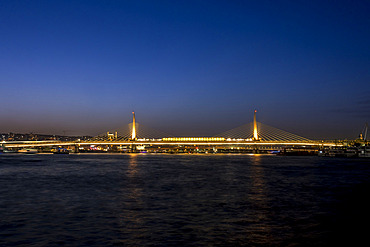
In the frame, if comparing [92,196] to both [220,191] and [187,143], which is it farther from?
[187,143]

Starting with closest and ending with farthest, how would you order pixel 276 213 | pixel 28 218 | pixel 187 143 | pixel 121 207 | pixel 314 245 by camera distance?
pixel 314 245
pixel 28 218
pixel 276 213
pixel 121 207
pixel 187 143

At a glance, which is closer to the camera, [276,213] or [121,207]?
[276,213]

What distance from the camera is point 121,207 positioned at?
787 inches

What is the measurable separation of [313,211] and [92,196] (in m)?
14.1

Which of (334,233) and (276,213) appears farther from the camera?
(276,213)

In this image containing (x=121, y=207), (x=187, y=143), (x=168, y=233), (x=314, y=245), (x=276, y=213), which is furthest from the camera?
(x=187, y=143)

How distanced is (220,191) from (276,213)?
9.43 metres

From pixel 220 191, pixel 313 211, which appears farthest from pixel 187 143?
pixel 313 211

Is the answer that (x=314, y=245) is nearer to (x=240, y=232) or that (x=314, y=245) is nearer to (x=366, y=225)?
(x=240, y=232)

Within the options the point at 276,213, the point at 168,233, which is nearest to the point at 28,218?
the point at 168,233

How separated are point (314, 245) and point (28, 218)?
40.6 feet

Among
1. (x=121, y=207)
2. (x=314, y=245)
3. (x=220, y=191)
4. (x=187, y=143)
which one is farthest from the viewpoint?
(x=187, y=143)

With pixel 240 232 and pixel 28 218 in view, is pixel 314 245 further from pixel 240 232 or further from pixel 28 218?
pixel 28 218

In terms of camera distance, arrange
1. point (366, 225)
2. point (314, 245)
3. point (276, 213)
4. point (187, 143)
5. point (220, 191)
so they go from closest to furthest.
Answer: point (314, 245), point (366, 225), point (276, 213), point (220, 191), point (187, 143)
